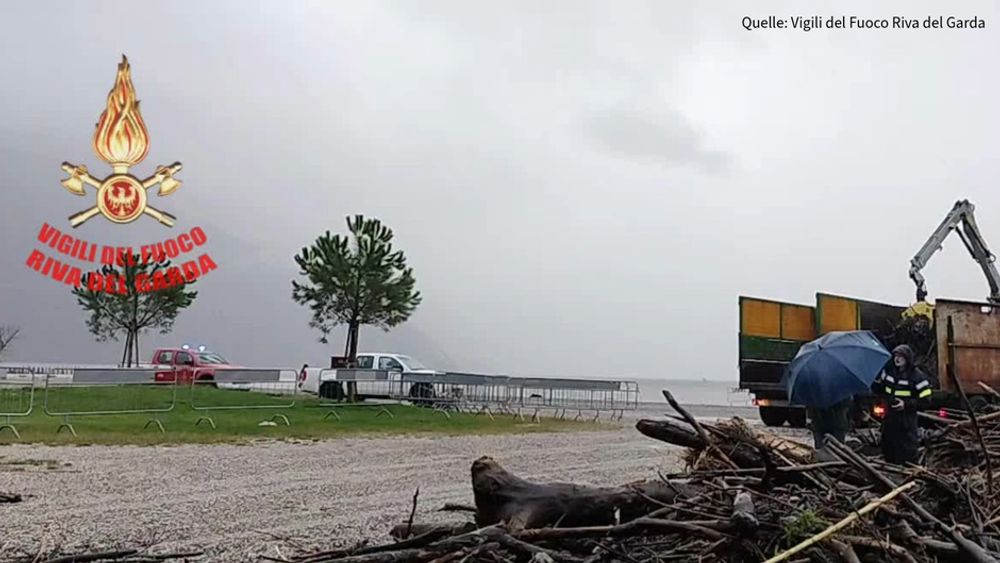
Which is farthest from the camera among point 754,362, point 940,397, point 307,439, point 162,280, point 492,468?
point 162,280

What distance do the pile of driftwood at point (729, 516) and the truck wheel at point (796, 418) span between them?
12.4 metres

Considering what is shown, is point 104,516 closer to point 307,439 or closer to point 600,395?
point 307,439

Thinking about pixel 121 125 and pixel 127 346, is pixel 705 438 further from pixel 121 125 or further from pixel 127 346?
pixel 127 346

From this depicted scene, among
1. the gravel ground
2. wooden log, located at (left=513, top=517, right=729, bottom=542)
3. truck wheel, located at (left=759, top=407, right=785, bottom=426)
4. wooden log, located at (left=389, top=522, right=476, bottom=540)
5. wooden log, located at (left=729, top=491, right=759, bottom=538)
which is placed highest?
truck wheel, located at (left=759, top=407, right=785, bottom=426)

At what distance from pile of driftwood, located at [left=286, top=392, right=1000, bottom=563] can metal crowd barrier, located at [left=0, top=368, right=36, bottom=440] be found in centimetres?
1327

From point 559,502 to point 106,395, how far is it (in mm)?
20367

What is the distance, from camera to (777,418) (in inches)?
609

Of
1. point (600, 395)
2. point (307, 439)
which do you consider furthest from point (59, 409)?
point (600, 395)

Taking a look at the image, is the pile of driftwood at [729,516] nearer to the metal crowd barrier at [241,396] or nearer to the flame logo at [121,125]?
the metal crowd barrier at [241,396]

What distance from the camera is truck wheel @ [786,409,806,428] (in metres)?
15.5

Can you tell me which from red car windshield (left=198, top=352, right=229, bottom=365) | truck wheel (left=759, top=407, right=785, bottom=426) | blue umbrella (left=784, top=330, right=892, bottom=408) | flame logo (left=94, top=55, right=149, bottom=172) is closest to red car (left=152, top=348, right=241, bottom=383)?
red car windshield (left=198, top=352, right=229, bottom=365)

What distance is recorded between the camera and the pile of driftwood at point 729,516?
264 centimetres

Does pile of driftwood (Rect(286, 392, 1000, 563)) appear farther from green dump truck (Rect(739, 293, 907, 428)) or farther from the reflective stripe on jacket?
green dump truck (Rect(739, 293, 907, 428))

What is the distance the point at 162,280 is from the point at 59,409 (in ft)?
74.9
